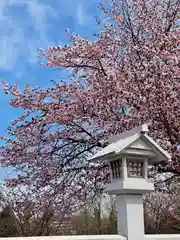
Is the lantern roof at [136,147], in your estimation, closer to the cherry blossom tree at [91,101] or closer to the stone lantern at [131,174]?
the stone lantern at [131,174]

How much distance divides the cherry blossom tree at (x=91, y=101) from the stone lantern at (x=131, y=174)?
9.31ft

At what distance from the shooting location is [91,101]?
7219 millimetres

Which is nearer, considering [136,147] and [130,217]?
[130,217]

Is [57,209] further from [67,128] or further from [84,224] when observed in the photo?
[84,224]

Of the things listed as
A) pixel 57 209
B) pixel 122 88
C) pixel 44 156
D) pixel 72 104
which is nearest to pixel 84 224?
pixel 57 209

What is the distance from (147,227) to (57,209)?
2835 millimetres

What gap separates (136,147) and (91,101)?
137 inches

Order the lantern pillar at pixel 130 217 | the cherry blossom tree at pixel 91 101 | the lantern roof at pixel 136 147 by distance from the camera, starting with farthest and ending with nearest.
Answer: the cherry blossom tree at pixel 91 101
the lantern roof at pixel 136 147
the lantern pillar at pixel 130 217

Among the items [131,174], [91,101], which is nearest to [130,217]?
[131,174]

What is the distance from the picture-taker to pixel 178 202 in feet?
34.2

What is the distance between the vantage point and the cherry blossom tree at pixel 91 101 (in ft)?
22.7

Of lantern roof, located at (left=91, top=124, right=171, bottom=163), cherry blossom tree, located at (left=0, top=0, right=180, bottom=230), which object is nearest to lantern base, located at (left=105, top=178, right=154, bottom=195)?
lantern roof, located at (left=91, top=124, right=171, bottom=163)

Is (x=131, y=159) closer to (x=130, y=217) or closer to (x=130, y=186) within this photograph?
(x=130, y=186)

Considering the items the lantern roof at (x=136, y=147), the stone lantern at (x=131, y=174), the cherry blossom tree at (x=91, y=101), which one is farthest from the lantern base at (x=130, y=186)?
the cherry blossom tree at (x=91, y=101)
